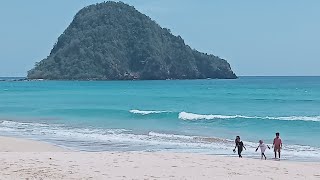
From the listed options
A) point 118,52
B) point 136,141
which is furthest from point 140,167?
point 118,52

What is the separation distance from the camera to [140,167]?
1362 centimetres

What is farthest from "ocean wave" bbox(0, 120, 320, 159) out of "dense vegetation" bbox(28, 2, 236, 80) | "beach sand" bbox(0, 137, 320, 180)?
"dense vegetation" bbox(28, 2, 236, 80)

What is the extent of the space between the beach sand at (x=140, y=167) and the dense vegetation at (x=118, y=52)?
14330cm

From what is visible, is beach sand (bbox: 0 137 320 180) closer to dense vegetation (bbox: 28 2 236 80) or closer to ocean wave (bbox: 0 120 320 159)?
ocean wave (bbox: 0 120 320 159)

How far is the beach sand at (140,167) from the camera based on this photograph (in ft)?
40.5

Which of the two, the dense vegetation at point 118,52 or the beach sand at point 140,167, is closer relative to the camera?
the beach sand at point 140,167

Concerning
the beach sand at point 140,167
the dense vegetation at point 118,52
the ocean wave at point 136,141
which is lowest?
the ocean wave at point 136,141

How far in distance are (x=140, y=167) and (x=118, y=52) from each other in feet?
489

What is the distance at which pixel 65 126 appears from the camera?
3114 cm

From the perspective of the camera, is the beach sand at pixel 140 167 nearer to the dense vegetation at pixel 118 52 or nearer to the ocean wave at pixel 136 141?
the ocean wave at pixel 136 141

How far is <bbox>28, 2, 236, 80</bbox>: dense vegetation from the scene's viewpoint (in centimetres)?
15975

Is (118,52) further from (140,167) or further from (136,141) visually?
(140,167)

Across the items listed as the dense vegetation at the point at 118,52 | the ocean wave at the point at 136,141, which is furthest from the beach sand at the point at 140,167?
the dense vegetation at the point at 118,52

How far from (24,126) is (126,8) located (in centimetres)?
15827
